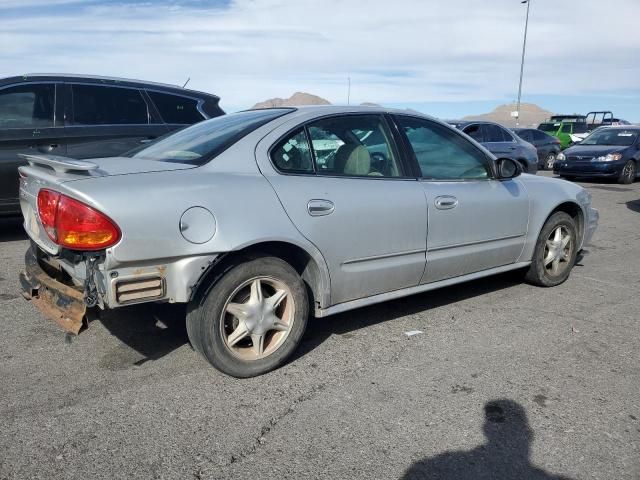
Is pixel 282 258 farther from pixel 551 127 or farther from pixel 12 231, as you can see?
pixel 551 127

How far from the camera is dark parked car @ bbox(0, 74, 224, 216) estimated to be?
6.15 meters

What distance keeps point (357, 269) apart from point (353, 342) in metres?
0.56

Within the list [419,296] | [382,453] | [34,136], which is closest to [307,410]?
[382,453]

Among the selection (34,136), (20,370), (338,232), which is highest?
(34,136)

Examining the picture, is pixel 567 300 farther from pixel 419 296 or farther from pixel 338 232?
pixel 338 232

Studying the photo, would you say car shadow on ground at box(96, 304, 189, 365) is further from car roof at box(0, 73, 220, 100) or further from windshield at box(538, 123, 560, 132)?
windshield at box(538, 123, 560, 132)

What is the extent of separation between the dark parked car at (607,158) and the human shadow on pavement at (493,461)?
1353cm

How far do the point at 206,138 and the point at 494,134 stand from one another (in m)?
11.2

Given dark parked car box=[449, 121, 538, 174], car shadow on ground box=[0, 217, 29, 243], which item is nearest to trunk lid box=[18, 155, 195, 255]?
car shadow on ground box=[0, 217, 29, 243]

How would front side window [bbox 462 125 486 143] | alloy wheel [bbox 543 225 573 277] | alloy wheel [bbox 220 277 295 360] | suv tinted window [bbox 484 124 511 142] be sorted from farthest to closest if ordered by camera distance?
suv tinted window [bbox 484 124 511 142] < front side window [bbox 462 125 486 143] < alloy wheel [bbox 543 225 573 277] < alloy wheel [bbox 220 277 295 360]

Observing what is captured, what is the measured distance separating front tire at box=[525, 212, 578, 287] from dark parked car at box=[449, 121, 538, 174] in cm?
818

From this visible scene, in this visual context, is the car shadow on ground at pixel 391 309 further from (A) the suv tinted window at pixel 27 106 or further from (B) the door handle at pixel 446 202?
(A) the suv tinted window at pixel 27 106

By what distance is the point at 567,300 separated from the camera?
193 inches

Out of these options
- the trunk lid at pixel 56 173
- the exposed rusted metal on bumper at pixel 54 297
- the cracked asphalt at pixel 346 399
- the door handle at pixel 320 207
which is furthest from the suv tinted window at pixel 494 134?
the exposed rusted metal on bumper at pixel 54 297
